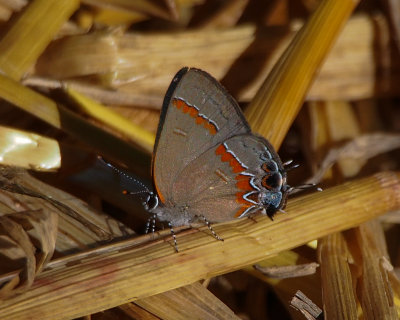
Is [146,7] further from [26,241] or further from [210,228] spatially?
[26,241]

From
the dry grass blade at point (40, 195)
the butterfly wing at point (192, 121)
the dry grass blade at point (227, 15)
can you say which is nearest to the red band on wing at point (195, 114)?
the butterfly wing at point (192, 121)

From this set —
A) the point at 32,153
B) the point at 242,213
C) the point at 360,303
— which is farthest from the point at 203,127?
the point at 360,303

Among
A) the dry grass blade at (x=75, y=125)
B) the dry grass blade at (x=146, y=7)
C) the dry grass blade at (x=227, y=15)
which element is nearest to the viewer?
the dry grass blade at (x=75, y=125)

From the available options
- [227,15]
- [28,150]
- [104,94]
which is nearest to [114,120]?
[104,94]

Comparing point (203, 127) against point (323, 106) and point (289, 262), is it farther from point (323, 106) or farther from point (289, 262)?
point (323, 106)

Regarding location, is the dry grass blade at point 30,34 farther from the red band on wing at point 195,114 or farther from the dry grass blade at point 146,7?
the red band on wing at point 195,114
